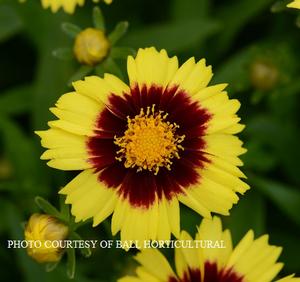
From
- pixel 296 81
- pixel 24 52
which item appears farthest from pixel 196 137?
pixel 24 52

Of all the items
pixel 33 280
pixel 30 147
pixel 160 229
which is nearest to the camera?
pixel 160 229

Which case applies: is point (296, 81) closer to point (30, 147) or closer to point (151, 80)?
point (151, 80)

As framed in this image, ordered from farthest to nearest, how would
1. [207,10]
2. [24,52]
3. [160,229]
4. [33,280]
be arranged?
[24,52]
[207,10]
[33,280]
[160,229]

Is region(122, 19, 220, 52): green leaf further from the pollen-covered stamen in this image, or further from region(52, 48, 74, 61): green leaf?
the pollen-covered stamen

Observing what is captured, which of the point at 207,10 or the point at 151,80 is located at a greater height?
the point at 207,10

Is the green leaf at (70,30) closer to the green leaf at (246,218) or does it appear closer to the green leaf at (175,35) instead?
the green leaf at (175,35)

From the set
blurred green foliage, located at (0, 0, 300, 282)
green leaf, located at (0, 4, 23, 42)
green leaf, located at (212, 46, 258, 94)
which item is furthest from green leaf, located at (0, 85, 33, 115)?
green leaf, located at (212, 46, 258, 94)

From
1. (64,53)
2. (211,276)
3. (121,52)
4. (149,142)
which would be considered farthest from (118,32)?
(211,276)
